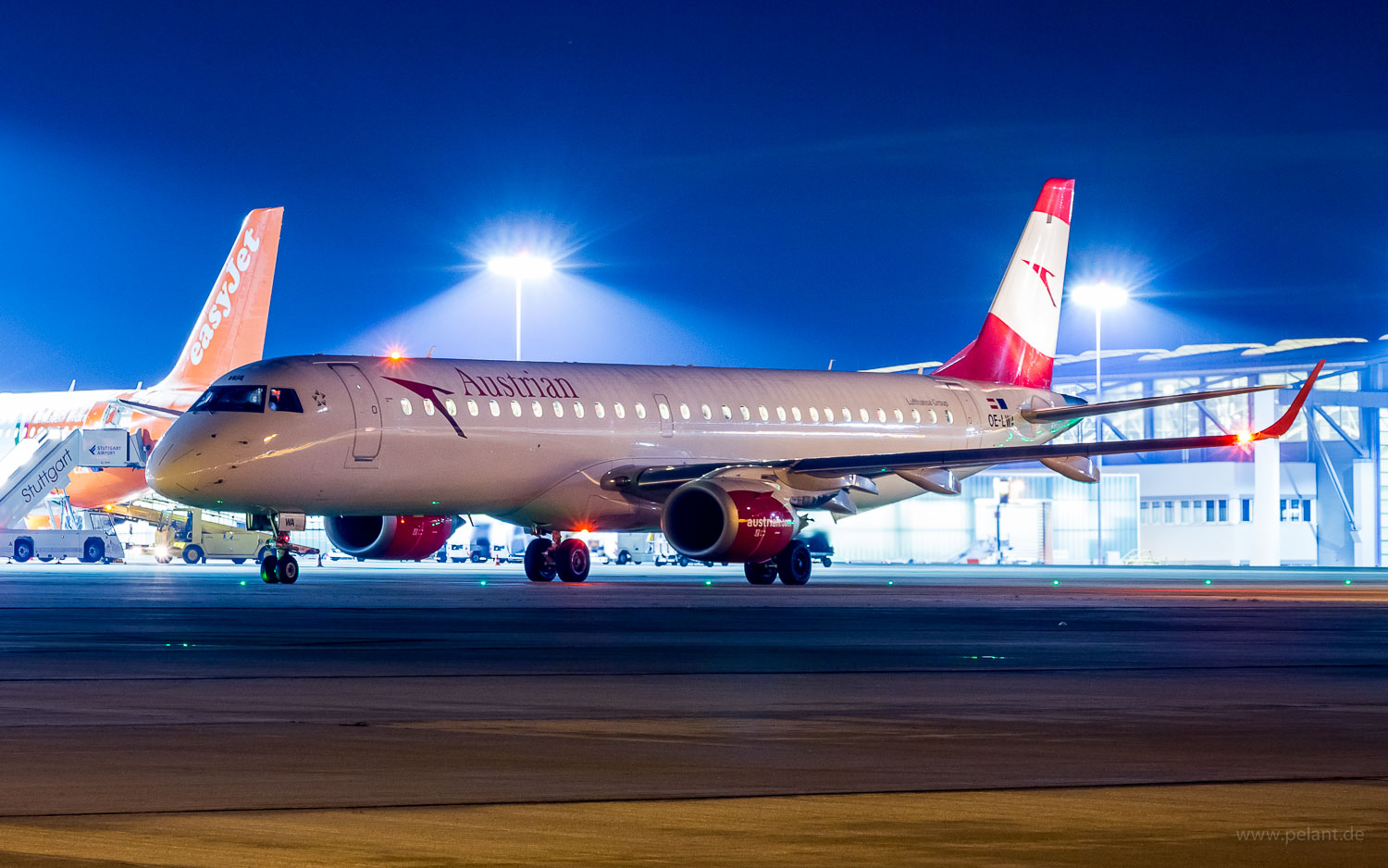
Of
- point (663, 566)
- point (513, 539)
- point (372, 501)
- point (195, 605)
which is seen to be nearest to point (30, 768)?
point (195, 605)

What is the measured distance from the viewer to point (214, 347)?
70.7 m

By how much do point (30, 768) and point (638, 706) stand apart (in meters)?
4.37

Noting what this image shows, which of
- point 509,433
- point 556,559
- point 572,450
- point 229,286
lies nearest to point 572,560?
point 556,559

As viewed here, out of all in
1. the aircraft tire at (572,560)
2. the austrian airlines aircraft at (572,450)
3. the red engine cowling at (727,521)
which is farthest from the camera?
the aircraft tire at (572,560)

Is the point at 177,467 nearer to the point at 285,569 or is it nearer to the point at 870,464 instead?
the point at 285,569

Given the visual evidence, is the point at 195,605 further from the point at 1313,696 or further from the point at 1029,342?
the point at 1029,342

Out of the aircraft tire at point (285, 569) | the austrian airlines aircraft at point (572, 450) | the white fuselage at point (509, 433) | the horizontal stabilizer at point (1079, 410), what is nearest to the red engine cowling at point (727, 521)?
the austrian airlines aircraft at point (572, 450)

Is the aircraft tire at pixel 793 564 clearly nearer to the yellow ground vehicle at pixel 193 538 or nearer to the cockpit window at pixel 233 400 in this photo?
the cockpit window at pixel 233 400

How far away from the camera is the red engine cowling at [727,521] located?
3794cm

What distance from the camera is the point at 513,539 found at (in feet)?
296

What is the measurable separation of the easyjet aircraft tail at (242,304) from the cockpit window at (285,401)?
35379 millimetres

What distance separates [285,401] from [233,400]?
0.93m

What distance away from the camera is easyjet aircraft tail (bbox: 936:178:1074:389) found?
51.0m

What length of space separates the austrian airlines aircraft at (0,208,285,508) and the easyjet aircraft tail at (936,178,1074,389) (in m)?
28.7
